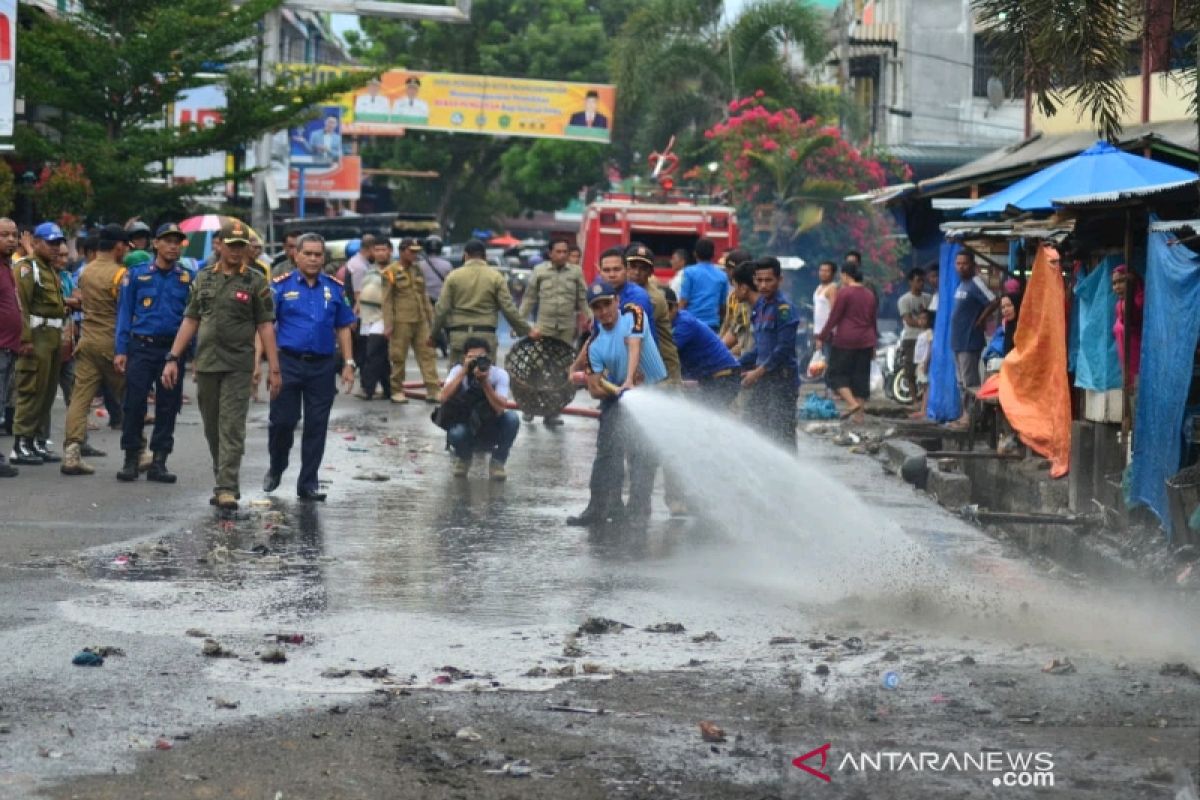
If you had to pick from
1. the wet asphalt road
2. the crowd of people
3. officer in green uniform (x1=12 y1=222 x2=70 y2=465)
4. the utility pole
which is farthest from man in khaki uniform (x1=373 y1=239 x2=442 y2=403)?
the utility pole

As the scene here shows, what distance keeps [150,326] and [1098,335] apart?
21.6 ft

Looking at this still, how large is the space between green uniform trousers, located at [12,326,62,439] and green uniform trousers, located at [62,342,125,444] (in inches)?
15.2

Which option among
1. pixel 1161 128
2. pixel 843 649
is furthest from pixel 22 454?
pixel 1161 128

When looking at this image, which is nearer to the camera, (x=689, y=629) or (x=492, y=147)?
(x=689, y=629)

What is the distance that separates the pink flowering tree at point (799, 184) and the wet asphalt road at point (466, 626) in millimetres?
24887

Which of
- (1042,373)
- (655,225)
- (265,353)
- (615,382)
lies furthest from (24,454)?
(655,225)

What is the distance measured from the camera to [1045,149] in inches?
926

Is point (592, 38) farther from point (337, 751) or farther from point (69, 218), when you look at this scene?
point (337, 751)

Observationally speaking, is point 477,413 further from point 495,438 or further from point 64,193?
point 64,193

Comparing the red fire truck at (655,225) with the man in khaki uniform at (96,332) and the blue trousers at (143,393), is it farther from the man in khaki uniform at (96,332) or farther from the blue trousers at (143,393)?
the blue trousers at (143,393)

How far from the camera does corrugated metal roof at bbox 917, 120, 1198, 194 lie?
20094 millimetres

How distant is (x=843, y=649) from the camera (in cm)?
781

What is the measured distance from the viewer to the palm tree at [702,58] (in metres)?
41.6

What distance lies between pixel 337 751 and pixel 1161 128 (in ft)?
60.8
